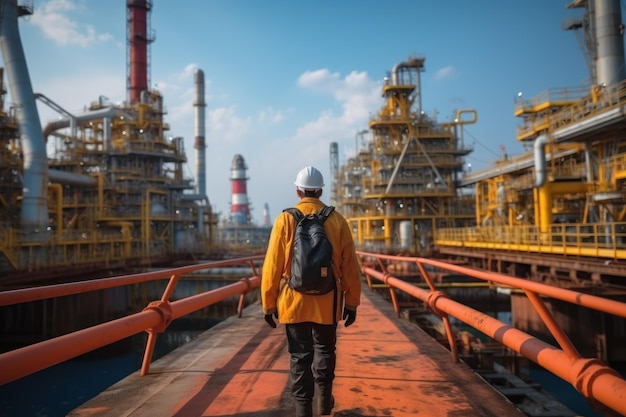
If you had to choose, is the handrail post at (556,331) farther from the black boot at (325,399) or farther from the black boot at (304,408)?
the black boot at (304,408)

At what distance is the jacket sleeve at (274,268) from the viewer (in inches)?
105

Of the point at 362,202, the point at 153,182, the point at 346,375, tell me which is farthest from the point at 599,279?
the point at 153,182

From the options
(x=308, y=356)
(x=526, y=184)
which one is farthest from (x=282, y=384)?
(x=526, y=184)

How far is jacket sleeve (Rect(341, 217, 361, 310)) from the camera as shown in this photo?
2.78m

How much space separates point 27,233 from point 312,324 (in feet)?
70.8

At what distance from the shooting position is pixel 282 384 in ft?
11.9

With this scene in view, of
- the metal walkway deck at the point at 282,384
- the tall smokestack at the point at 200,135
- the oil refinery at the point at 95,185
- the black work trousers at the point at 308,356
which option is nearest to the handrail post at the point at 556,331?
the metal walkway deck at the point at 282,384

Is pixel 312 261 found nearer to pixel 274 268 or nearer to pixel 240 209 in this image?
pixel 274 268

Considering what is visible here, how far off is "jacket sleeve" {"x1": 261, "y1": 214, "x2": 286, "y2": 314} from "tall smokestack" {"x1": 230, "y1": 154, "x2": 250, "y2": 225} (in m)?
68.7

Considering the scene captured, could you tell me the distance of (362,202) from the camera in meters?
40.5

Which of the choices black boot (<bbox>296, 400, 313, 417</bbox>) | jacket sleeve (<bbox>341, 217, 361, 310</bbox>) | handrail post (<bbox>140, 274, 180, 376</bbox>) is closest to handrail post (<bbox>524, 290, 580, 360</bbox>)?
jacket sleeve (<bbox>341, 217, 361, 310</bbox>)

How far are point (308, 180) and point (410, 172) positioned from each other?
3423cm

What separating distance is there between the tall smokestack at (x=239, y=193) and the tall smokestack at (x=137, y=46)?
30.4 metres

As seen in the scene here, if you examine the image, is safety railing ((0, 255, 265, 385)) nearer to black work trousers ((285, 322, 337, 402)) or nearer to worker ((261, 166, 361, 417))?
worker ((261, 166, 361, 417))
